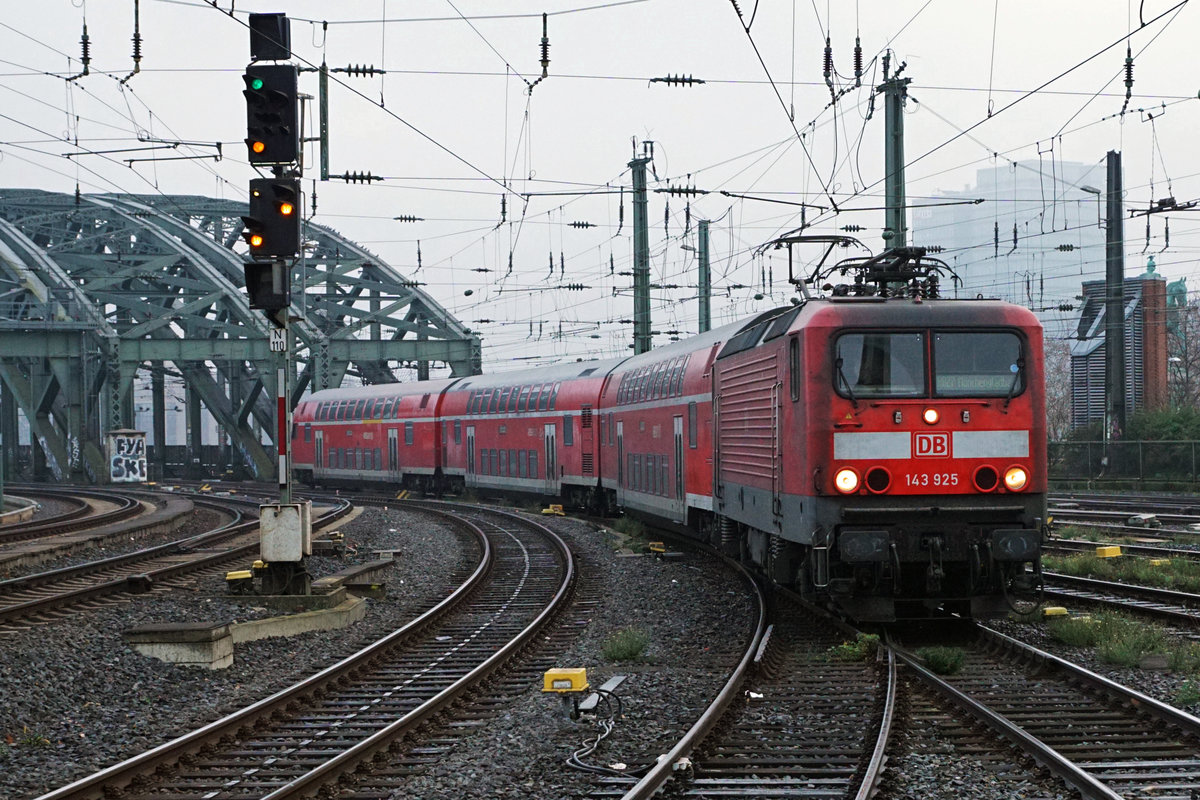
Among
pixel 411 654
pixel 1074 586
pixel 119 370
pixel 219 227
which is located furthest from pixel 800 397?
pixel 219 227

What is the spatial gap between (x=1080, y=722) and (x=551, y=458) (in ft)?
78.9

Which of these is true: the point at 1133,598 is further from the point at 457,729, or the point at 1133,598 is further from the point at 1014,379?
the point at 457,729

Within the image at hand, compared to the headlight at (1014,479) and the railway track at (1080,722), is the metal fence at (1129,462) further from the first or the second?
the railway track at (1080,722)

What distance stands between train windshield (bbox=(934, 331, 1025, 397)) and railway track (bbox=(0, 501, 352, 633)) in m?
9.00

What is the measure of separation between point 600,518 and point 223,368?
44.3 m

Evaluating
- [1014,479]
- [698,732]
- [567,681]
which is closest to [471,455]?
[1014,479]

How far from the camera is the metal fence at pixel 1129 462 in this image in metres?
34.7

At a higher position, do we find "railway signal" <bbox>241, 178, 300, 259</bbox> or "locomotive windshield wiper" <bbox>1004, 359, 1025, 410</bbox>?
"railway signal" <bbox>241, 178, 300, 259</bbox>

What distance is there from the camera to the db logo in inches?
437

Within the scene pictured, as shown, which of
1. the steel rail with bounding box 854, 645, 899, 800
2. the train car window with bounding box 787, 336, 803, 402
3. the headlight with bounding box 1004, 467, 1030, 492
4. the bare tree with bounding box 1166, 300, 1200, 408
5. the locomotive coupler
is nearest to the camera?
the steel rail with bounding box 854, 645, 899, 800

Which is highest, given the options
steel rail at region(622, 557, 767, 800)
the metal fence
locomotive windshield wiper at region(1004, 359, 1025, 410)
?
locomotive windshield wiper at region(1004, 359, 1025, 410)

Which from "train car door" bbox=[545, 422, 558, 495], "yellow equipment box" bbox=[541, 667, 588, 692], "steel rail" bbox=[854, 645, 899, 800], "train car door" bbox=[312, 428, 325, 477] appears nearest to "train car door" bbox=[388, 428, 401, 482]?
"train car door" bbox=[312, 428, 325, 477]

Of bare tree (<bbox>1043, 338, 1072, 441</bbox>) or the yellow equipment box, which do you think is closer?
the yellow equipment box

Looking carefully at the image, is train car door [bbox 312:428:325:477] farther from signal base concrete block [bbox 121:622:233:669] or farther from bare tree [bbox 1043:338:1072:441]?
signal base concrete block [bbox 121:622:233:669]
